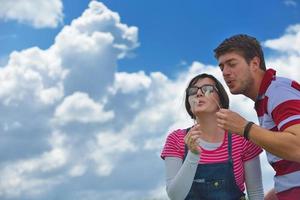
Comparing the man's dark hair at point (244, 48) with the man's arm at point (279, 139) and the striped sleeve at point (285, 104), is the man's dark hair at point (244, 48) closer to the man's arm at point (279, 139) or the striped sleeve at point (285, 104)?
the striped sleeve at point (285, 104)

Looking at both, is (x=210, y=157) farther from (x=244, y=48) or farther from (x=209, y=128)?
(x=244, y=48)

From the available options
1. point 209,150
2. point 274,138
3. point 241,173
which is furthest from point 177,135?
point 274,138

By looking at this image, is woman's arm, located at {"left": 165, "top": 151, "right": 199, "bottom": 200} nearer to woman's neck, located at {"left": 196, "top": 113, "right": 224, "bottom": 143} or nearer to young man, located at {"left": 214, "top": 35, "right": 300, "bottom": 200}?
woman's neck, located at {"left": 196, "top": 113, "right": 224, "bottom": 143}

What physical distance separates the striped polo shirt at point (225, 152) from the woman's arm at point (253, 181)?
0.07m

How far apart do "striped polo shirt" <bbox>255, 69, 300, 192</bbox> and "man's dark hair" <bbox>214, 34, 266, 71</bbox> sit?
11.5 inches

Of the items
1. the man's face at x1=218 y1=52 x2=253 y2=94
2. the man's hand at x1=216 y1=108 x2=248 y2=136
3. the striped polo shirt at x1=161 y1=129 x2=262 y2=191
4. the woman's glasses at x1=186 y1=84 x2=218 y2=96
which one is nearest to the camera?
the man's hand at x1=216 y1=108 x2=248 y2=136

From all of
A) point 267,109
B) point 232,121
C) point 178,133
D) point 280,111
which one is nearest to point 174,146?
point 178,133

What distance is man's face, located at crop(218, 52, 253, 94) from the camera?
663 centimetres

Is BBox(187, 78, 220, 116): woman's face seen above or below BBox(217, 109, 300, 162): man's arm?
above

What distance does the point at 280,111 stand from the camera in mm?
5848

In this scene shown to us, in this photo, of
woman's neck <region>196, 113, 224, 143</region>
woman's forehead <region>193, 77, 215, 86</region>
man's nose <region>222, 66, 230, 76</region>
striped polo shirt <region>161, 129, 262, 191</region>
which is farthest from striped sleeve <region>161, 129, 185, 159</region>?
man's nose <region>222, 66, 230, 76</region>

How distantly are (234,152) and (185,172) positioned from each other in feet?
2.84

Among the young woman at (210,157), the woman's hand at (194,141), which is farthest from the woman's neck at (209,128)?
the woman's hand at (194,141)

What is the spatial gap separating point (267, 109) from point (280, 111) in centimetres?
34
